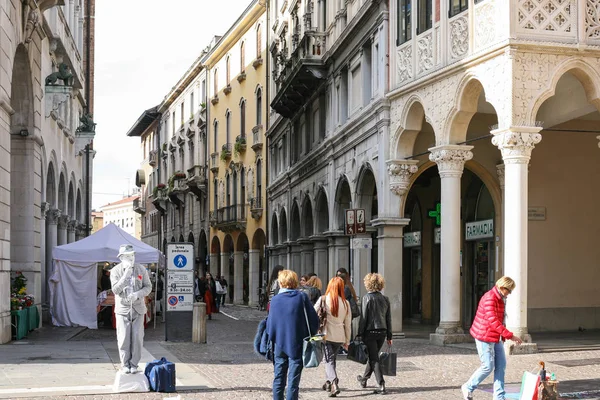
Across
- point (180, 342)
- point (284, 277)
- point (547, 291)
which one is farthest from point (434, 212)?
point (284, 277)

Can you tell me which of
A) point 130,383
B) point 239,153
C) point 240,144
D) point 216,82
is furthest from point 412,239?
point 216,82

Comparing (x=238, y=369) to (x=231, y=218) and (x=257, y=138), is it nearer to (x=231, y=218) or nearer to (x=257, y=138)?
(x=257, y=138)

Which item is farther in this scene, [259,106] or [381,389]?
[259,106]

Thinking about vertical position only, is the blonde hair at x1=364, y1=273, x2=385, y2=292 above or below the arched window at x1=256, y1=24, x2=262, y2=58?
below

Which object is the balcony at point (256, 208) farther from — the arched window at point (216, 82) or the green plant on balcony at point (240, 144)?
the arched window at point (216, 82)

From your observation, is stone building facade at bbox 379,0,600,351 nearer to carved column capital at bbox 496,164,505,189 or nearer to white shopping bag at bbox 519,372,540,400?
carved column capital at bbox 496,164,505,189

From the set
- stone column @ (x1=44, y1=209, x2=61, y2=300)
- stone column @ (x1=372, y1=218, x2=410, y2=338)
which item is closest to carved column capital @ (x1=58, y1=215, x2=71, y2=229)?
stone column @ (x1=44, y1=209, x2=61, y2=300)

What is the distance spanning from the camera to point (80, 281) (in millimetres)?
27625

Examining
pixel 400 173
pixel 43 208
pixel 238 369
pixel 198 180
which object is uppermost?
pixel 198 180

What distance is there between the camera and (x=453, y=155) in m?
21.0

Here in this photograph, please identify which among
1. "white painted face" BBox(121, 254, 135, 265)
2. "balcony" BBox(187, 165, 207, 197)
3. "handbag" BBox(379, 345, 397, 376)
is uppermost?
"balcony" BBox(187, 165, 207, 197)

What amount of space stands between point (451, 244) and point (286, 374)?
1063 centimetres

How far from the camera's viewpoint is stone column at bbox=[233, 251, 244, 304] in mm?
53656

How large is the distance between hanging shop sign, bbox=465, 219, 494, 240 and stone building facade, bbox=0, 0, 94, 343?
11.5 m
